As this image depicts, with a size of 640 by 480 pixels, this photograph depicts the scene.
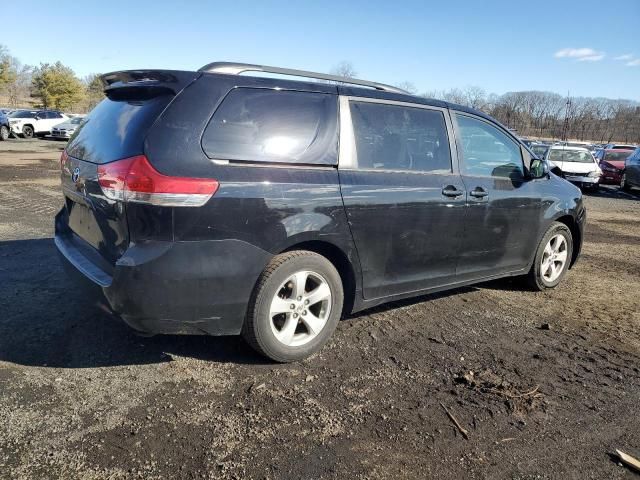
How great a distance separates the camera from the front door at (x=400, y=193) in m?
3.66

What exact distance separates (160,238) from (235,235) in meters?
0.43

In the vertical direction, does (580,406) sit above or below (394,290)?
below

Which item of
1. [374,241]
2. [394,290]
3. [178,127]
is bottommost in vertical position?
[394,290]

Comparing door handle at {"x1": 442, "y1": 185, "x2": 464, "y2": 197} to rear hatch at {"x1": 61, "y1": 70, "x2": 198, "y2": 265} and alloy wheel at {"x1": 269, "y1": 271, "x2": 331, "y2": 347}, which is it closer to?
alloy wheel at {"x1": 269, "y1": 271, "x2": 331, "y2": 347}

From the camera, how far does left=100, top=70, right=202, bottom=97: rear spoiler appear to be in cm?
310

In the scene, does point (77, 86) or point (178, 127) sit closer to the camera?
point (178, 127)

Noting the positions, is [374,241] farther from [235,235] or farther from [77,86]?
[77,86]

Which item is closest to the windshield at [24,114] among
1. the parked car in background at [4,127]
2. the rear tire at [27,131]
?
the rear tire at [27,131]

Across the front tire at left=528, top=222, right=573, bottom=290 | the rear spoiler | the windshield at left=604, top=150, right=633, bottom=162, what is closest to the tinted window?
the windshield at left=604, top=150, right=633, bottom=162

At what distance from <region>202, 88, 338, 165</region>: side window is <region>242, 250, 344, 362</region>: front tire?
2.19 feet

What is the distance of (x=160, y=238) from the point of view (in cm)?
290

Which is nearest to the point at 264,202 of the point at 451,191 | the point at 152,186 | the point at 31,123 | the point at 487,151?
the point at 152,186

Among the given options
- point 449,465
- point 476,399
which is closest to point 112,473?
point 449,465

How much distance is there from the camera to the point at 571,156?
1894 cm
